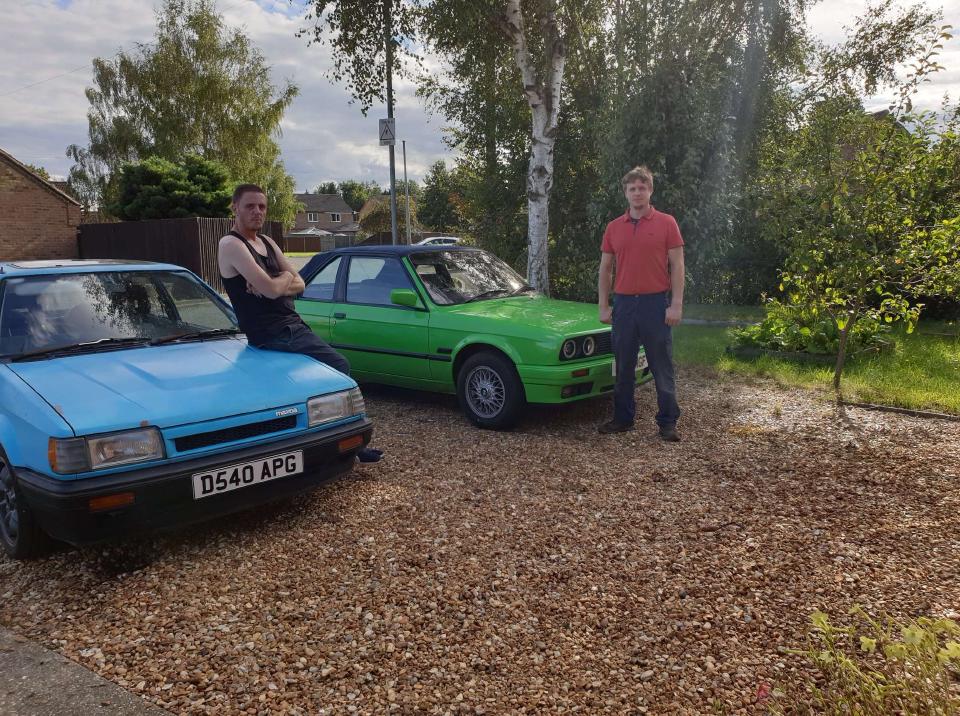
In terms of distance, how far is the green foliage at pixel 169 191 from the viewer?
75.2 feet

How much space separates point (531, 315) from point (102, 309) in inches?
127

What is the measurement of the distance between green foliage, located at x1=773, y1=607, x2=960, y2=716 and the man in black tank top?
3.31 m

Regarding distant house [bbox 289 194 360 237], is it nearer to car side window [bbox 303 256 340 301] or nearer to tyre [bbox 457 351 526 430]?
car side window [bbox 303 256 340 301]

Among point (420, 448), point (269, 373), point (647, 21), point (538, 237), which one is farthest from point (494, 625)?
point (647, 21)

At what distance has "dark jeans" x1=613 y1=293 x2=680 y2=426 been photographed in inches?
213

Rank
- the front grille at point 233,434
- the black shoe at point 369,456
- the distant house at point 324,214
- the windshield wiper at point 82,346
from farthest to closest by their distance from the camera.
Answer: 1. the distant house at point 324,214
2. the black shoe at point 369,456
3. the windshield wiper at point 82,346
4. the front grille at point 233,434

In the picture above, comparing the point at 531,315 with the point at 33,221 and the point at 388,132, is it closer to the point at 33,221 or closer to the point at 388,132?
the point at 388,132

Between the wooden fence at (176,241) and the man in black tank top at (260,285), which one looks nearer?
the man in black tank top at (260,285)

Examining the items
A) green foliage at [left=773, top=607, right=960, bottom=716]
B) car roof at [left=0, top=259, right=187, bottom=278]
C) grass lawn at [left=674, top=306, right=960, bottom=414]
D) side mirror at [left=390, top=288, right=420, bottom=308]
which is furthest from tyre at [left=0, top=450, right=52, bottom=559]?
grass lawn at [left=674, top=306, right=960, bottom=414]

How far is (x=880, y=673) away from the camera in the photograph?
2443mm

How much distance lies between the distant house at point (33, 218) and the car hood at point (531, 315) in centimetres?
2495

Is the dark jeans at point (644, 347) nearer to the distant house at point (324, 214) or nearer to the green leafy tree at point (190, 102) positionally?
the green leafy tree at point (190, 102)

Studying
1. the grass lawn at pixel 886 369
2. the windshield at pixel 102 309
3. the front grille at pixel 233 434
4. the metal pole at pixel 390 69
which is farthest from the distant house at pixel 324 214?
the front grille at pixel 233 434

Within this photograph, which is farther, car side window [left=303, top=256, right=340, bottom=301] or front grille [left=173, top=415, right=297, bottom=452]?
car side window [left=303, top=256, right=340, bottom=301]
